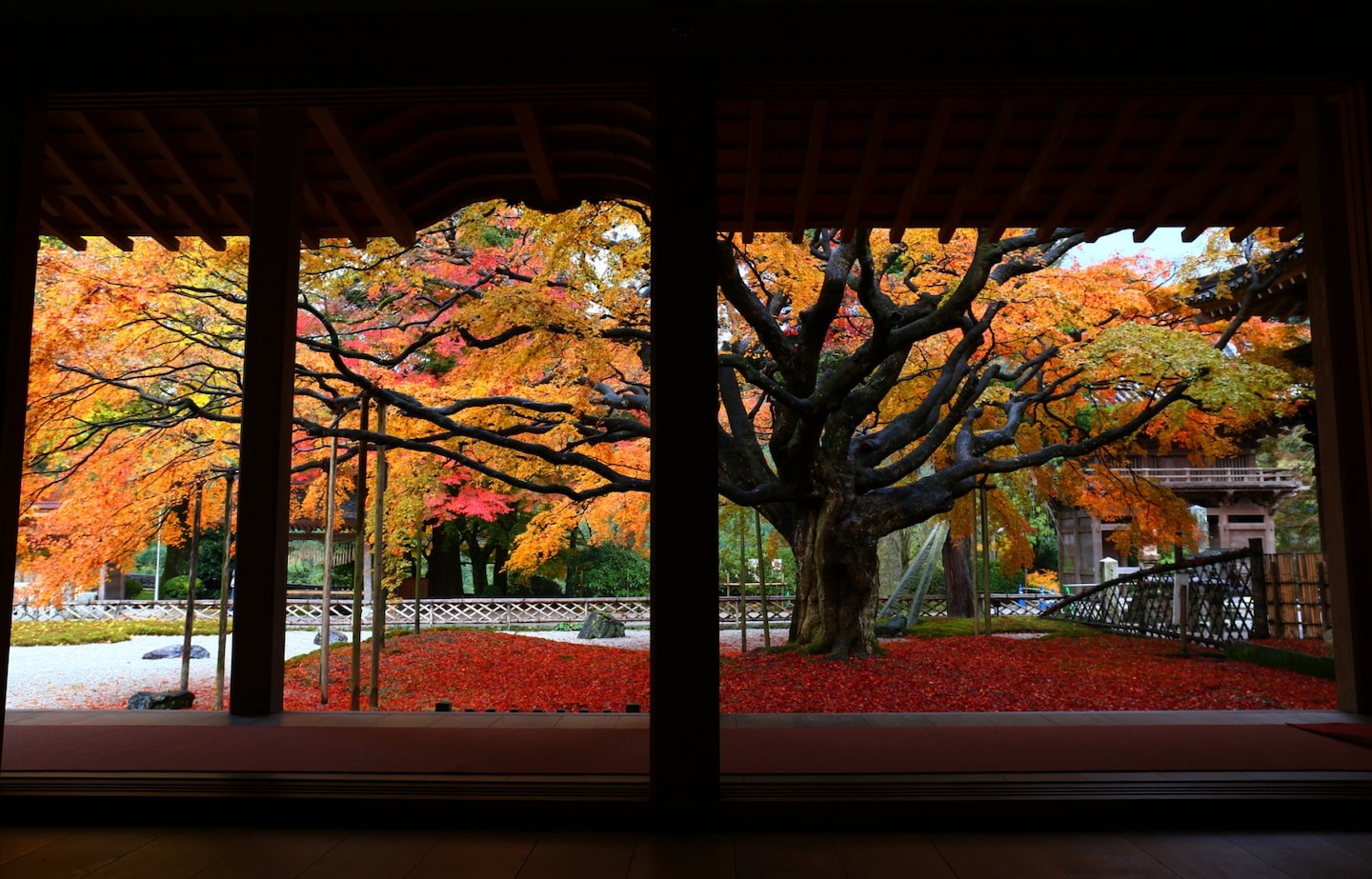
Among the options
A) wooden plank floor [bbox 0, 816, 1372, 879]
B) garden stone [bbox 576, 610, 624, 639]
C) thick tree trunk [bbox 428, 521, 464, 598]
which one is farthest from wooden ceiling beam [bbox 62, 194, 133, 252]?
thick tree trunk [bbox 428, 521, 464, 598]

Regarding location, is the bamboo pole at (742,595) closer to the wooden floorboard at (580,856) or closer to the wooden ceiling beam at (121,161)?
the wooden ceiling beam at (121,161)

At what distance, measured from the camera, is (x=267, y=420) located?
3.22m

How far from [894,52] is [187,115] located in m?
2.64

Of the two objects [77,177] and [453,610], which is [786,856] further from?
[453,610]

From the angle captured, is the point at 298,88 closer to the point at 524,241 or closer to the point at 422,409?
the point at 422,409

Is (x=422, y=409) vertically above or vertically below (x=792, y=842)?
above

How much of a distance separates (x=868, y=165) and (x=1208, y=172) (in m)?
1.44

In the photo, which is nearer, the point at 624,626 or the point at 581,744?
the point at 581,744

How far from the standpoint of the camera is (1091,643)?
971 cm

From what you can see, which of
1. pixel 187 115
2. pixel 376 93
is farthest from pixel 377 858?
pixel 187 115

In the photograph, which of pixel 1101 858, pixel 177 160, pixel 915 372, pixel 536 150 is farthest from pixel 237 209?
pixel 915 372

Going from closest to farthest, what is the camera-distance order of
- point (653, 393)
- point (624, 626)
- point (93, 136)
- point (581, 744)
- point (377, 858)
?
point (377, 858)
point (653, 393)
point (581, 744)
point (93, 136)
point (624, 626)

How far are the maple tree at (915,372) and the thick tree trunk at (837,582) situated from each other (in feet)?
0.05

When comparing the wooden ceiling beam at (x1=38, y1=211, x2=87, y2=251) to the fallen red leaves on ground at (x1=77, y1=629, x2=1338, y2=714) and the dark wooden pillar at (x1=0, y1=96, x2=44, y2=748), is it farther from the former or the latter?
the fallen red leaves on ground at (x1=77, y1=629, x2=1338, y2=714)
